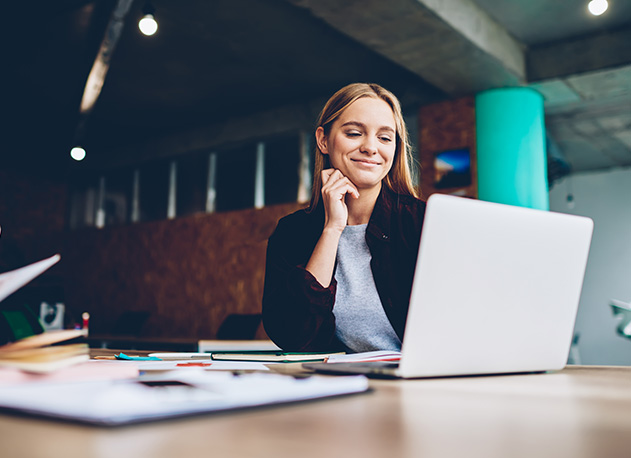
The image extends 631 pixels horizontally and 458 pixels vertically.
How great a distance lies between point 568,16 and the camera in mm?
5258

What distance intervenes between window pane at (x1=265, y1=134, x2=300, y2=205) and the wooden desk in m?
7.14

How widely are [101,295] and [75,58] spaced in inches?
173

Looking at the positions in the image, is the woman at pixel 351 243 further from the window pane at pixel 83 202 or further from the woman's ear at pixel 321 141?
the window pane at pixel 83 202

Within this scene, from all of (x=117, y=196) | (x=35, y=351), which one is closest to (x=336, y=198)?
(x=35, y=351)

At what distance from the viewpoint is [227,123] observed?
26.8 feet

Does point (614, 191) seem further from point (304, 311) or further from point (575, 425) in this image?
point (575, 425)

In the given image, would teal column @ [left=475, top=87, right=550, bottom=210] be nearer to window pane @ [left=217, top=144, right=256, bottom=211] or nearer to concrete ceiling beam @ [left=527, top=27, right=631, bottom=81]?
concrete ceiling beam @ [left=527, top=27, right=631, bottom=81]

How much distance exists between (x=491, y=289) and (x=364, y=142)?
938mm

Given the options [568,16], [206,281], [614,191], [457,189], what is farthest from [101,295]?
[614,191]

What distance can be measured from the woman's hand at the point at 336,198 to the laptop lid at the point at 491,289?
0.68 metres

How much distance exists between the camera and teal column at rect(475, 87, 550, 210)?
5566mm

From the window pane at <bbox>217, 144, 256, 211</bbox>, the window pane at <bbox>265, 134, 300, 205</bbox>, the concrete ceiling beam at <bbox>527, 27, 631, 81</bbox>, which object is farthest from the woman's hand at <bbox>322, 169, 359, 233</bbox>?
the window pane at <bbox>217, 144, 256, 211</bbox>

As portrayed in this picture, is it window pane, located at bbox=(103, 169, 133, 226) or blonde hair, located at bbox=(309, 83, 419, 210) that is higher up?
window pane, located at bbox=(103, 169, 133, 226)

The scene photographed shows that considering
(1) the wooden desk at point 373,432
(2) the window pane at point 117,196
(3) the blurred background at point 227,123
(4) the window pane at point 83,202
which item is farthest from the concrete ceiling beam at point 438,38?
(4) the window pane at point 83,202
